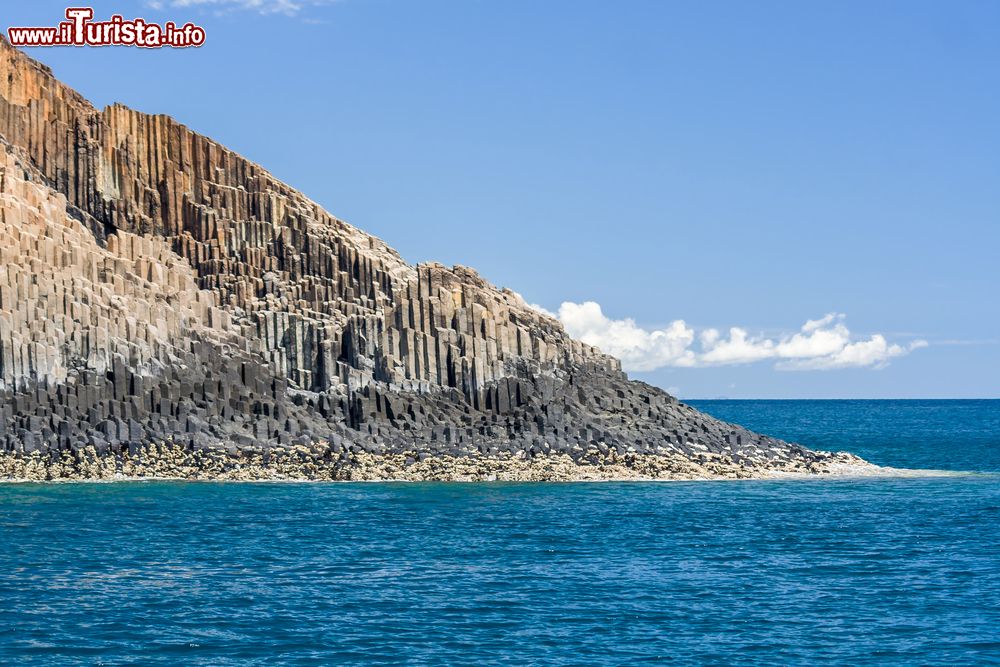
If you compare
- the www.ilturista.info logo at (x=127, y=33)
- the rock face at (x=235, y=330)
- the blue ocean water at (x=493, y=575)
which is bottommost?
the blue ocean water at (x=493, y=575)

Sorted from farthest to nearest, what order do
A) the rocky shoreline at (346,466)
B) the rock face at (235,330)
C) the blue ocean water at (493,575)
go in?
1. the rock face at (235,330)
2. the rocky shoreline at (346,466)
3. the blue ocean water at (493,575)

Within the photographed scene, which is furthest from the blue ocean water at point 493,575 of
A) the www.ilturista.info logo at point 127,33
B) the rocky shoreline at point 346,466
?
the www.ilturista.info logo at point 127,33

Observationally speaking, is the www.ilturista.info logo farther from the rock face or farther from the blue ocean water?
the blue ocean water

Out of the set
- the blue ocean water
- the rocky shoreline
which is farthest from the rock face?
the blue ocean water

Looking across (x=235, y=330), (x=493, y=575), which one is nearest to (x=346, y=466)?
(x=235, y=330)

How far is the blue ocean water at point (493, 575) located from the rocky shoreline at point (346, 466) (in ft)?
6.42

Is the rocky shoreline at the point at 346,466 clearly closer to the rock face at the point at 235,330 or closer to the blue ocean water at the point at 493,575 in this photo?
the rock face at the point at 235,330

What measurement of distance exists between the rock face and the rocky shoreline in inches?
28.0

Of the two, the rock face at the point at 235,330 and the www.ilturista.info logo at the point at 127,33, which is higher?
the www.ilturista.info logo at the point at 127,33

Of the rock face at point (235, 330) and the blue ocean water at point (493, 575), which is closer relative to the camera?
the blue ocean water at point (493, 575)

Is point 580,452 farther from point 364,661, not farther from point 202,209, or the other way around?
point 364,661

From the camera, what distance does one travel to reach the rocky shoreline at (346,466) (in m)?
65.4

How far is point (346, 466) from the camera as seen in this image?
67.9 m

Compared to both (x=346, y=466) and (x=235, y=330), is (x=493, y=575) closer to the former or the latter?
(x=346, y=466)
